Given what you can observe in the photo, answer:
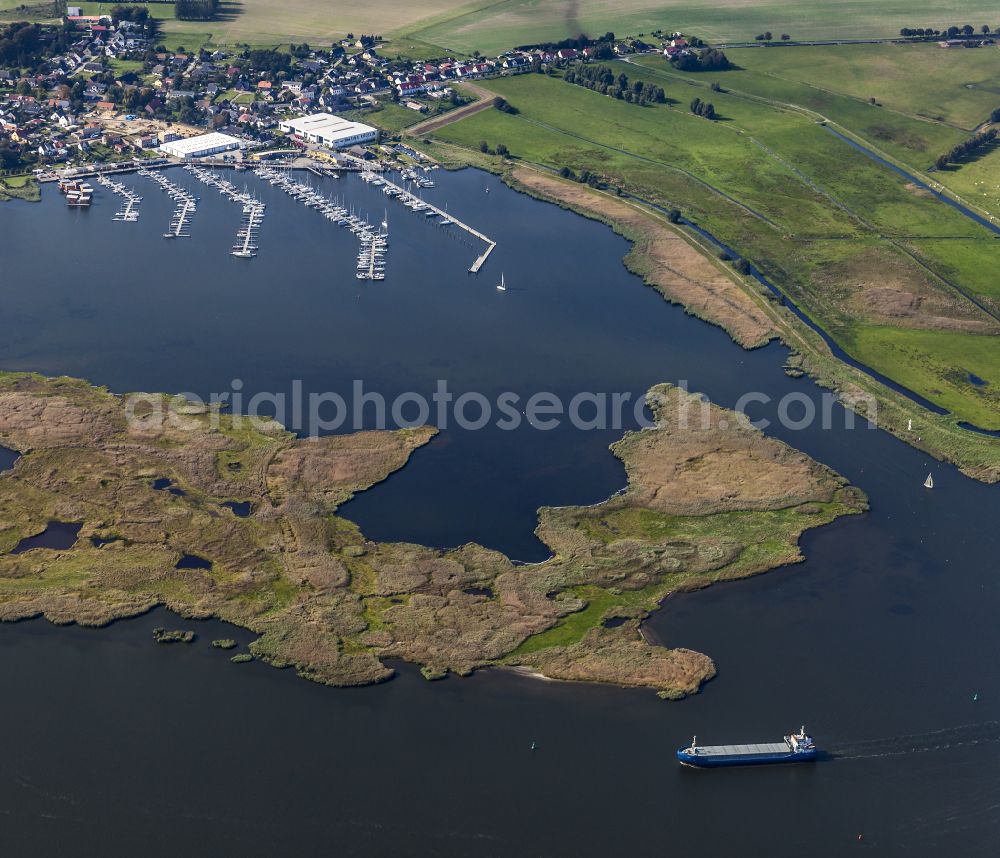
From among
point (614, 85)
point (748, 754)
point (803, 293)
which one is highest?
point (614, 85)

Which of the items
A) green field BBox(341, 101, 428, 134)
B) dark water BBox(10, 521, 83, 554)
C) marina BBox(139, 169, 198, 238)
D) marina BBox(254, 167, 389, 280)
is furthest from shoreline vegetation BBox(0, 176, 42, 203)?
dark water BBox(10, 521, 83, 554)

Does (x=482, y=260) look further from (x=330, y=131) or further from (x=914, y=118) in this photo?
(x=914, y=118)

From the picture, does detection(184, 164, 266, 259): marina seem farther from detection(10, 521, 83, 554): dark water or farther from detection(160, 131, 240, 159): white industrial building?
detection(10, 521, 83, 554): dark water

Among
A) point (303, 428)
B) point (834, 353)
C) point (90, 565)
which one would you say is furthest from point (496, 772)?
point (834, 353)

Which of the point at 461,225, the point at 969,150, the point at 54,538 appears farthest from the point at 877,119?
the point at 54,538

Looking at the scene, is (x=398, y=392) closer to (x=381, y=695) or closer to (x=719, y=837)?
(x=381, y=695)

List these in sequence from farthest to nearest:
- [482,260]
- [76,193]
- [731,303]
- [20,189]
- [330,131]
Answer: [330,131], [20,189], [76,193], [482,260], [731,303]
